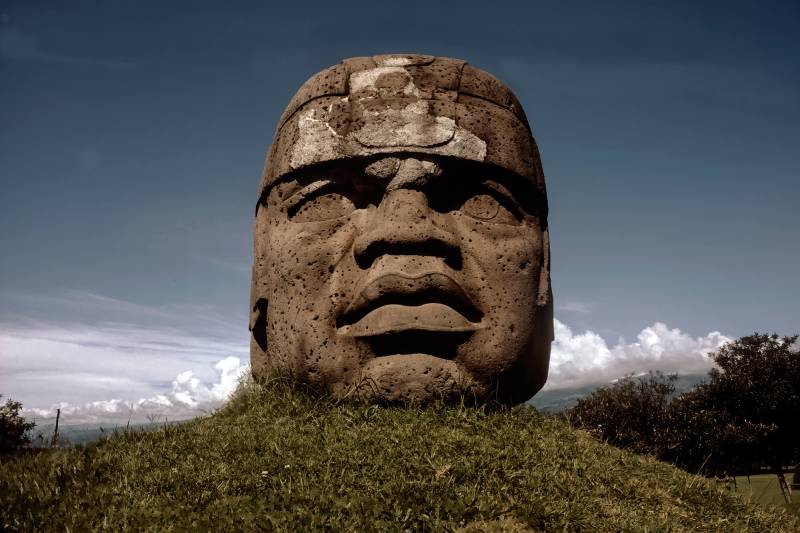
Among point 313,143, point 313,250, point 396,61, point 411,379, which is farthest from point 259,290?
point 396,61

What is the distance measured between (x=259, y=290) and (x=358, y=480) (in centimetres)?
301

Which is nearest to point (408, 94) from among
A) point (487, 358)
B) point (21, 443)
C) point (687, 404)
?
point (487, 358)

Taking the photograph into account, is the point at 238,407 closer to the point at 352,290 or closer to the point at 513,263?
the point at 352,290

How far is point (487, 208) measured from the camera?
5.98 m

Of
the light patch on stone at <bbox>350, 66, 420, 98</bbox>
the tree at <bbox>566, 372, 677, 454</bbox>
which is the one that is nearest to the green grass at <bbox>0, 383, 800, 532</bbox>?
the light patch on stone at <bbox>350, 66, 420, 98</bbox>

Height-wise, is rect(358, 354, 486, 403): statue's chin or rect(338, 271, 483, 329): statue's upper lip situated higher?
rect(338, 271, 483, 329): statue's upper lip

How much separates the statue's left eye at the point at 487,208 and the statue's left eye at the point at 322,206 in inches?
44.2

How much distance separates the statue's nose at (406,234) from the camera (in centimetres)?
539

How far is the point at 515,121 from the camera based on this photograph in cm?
633

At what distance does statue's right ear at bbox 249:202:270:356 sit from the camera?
639cm

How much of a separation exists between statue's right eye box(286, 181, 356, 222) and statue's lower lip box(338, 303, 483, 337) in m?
1.13

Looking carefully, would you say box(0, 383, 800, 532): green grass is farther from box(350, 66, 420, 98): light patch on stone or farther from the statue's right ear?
box(350, 66, 420, 98): light patch on stone

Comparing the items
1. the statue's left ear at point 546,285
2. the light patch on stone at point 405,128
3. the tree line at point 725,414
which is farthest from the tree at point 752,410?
the light patch on stone at point 405,128

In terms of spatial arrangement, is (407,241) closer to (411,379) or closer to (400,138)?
(400,138)
